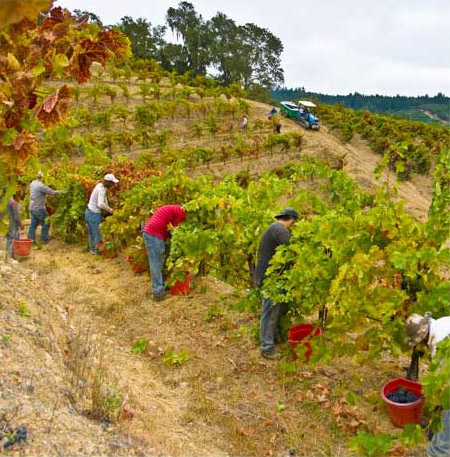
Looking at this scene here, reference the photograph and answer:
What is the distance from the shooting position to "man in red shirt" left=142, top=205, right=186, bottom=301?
644 cm

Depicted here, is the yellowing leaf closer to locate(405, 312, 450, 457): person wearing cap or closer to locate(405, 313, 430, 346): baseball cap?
locate(405, 312, 450, 457): person wearing cap

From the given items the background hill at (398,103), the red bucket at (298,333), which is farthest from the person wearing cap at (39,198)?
the background hill at (398,103)

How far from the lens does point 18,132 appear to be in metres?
2.16

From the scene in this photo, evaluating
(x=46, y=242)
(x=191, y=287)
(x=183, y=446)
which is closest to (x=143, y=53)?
(x=46, y=242)

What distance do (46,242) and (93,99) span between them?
20.6 metres

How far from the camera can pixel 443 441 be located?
3.48m

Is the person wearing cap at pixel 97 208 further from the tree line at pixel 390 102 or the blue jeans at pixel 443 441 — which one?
the tree line at pixel 390 102

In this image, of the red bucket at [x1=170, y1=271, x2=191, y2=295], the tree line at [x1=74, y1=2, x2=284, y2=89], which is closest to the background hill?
the tree line at [x1=74, y1=2, x2=284, y2=89]

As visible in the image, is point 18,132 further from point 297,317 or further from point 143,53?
point 143,53

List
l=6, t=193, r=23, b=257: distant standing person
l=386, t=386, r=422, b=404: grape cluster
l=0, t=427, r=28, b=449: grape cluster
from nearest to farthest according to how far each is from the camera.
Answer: l=0, t=427, r=28, b=449: grape cluster < l=386, t=386, r=422, b=404: grape cluster < l=6, t=193, r=23, b=257: distant standing person

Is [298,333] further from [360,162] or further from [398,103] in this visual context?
[398,103]

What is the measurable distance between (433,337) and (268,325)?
1797 millimetres

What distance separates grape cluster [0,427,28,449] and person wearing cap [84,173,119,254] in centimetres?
550

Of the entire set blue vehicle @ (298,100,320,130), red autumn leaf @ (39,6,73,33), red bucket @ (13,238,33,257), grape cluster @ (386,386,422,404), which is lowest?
red bucket @ (13,238,33,257)
